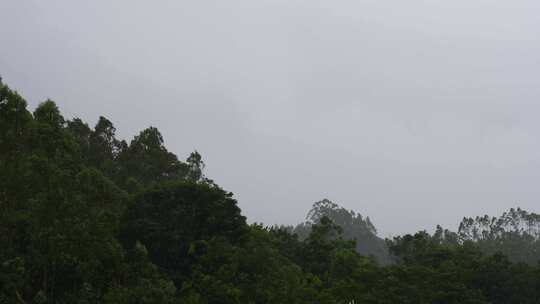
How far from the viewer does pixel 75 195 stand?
19.9 metres

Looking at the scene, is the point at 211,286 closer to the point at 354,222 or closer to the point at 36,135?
the point at 36,135

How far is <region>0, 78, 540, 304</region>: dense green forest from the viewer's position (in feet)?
63.5

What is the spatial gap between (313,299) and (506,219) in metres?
92.7

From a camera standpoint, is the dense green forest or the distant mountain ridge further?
the distant mountain ridge

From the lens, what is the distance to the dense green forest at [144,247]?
19344mm

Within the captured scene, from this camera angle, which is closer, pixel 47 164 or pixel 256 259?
pixel 47 164

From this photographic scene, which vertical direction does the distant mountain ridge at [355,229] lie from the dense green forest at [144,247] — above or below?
above

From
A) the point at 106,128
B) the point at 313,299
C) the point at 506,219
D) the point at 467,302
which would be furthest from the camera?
the point at 506,219

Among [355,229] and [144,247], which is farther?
[355,229]

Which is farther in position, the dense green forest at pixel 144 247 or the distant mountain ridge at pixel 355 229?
the distant mountain ridge at pixel 355 229

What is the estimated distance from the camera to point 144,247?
2139 centimetres

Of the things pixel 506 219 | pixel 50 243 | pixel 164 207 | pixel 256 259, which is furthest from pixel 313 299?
pixel 506 219

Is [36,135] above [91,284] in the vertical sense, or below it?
above

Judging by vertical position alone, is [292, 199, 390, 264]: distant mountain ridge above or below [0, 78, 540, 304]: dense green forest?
above
